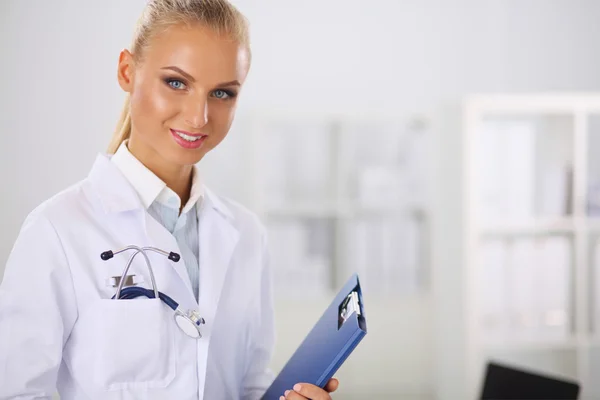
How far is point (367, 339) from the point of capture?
10.2 feet

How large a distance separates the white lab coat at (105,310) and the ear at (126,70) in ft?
0.48

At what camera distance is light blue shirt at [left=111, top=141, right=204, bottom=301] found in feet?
3.96

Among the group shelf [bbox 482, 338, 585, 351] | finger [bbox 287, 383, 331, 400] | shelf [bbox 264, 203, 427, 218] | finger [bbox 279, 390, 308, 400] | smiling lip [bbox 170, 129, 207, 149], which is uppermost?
smiling lip [bbox 170, 129, 207, 149]

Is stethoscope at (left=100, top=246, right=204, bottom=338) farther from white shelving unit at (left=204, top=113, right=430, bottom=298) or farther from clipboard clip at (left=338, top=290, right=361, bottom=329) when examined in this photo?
white shelving unit at (left=204, top=113, right=430, bottom=298)

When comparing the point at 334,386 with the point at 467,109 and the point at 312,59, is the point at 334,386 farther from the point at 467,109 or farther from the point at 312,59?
the point at 312,59

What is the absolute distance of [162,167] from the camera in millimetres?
1228

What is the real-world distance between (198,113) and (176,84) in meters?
0.07

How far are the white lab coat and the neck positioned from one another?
0.19ft

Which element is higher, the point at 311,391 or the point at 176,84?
the point at 176,84

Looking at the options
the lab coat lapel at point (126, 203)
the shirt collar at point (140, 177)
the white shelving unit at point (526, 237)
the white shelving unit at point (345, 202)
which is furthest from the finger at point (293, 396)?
the white shelving unit at point (345, 202)

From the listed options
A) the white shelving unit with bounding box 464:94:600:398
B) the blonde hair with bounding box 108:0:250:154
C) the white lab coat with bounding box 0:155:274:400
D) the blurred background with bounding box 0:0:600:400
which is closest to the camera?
the white lab coat with bounding box 0:155:274:400

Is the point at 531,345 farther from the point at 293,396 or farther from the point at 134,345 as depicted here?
the point at 134,345

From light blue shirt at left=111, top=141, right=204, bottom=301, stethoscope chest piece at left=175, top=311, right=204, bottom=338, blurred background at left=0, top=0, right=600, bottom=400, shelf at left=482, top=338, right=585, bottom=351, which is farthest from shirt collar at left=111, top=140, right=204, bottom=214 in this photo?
shelf at left=482, top=338, right=585, bottom=351

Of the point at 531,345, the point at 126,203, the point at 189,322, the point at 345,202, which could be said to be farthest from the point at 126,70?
the point at 531,345
